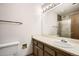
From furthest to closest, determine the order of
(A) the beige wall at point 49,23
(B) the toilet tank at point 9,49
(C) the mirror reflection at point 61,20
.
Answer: (A) the beige wall at point 49,23
(B) the toilet tank at point 9,49
(C) the mirror reflection at point 61,20

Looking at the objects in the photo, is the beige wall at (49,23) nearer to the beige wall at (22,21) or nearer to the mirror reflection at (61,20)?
the mirror reflection at (61,20)

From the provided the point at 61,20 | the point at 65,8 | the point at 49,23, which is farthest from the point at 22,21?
the point at 65,8

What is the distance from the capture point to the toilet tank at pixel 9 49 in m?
1.89

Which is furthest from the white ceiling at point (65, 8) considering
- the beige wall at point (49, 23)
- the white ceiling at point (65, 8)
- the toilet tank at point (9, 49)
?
the toilet tank at point (9, 49)

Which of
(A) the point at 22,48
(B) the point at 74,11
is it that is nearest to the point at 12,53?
(A) the point at 22,48

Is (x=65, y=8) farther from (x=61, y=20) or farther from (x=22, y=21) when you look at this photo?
(x=22, y=21)

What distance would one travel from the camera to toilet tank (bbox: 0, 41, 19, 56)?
6.21 ft

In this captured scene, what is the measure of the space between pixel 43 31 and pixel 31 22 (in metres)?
0.54

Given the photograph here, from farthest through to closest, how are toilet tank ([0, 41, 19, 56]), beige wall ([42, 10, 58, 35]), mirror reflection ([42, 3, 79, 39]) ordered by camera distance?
1. beige wall ([42, 10, 58, 35])
2. toilet tank ([0, 41, 19, 56])
3. mirror reflection ([42, 3, 79, 39])

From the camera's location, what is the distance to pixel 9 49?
6.52ft

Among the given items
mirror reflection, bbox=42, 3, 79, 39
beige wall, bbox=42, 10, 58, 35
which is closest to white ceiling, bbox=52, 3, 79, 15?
mirror reflection, bbox=42, 3, 79, 39

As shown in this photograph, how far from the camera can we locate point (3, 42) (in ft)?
6.32

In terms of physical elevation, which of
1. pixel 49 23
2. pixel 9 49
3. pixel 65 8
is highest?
pixel 65 8

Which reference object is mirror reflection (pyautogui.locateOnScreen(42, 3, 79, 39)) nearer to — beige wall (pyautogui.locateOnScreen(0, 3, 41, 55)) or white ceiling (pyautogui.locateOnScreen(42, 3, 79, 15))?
white ceiling (pyautogui.locateOnScreen(42, 3, 79, 15))
